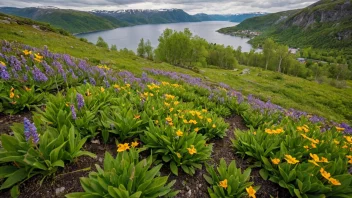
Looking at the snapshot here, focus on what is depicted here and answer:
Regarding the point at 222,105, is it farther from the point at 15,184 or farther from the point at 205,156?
the point at 15,184

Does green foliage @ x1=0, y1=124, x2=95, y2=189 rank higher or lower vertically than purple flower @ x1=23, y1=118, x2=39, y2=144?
lower

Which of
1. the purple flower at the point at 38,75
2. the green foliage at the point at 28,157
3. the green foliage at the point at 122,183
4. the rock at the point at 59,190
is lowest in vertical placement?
the rock at the point at 59,190

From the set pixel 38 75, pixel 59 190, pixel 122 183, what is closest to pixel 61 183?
pixel 59 190

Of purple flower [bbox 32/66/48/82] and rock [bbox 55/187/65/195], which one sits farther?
purple flower [bbox 32/66/48/82]

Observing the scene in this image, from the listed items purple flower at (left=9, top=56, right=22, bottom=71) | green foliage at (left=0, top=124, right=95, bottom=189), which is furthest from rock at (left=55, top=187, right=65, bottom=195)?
purple flower at (left=9, top=56, right=22, bottom=71)

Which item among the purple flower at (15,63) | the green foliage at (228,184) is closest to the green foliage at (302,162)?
the green foliage at (228,184)

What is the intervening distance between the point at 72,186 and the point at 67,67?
18.6 ft

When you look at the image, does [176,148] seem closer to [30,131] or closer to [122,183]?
[122,183]

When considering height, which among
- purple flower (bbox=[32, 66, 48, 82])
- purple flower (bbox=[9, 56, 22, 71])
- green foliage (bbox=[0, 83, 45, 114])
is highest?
→ purple flower (bbox=[9, 56, 22, 71])

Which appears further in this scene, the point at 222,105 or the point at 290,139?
the point at 222,105

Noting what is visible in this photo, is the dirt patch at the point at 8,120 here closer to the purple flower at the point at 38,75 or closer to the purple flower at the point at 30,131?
the purple flower at the point at 38,75

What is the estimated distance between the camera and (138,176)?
3230mm

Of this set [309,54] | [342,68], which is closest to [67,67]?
[342,68]

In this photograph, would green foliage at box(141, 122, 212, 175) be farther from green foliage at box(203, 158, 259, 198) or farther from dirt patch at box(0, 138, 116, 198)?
dirt patch at box(0, 138, 116, 198)
